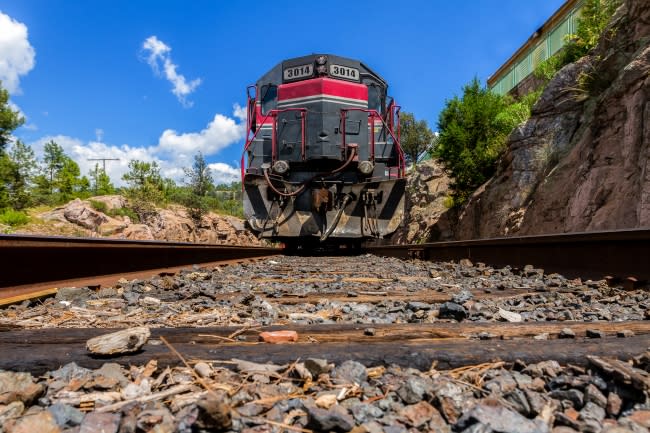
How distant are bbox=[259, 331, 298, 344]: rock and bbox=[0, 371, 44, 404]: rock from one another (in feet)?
2.14

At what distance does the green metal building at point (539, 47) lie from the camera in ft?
49.7

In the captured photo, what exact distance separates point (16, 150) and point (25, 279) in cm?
3048

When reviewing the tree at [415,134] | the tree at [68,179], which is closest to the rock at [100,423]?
the tree at [415,134]

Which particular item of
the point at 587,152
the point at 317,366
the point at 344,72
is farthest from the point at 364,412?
the point at 587,152

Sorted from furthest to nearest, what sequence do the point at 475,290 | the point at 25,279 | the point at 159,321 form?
the point at 475,290 < the point at 25,279 < the point at 159,321

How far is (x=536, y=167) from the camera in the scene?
34.2 ft

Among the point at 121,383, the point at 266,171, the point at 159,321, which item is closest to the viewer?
the point at 121,383

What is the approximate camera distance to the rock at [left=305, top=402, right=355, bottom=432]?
34.4 inches

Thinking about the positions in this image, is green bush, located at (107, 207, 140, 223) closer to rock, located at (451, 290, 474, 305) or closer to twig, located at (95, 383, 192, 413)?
rock, located at (451, 290, 474, 305)

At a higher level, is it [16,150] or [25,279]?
[16,150]

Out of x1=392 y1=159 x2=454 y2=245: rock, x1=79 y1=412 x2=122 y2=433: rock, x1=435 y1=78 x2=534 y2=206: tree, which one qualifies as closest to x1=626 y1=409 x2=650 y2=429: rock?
x1=79 y1=412 x2=122 y2=433: rock

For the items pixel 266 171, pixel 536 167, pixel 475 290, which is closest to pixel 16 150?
pixel 266 171

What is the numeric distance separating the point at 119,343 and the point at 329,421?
744 mm

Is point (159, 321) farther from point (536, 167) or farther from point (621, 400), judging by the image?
point (536, 167)
